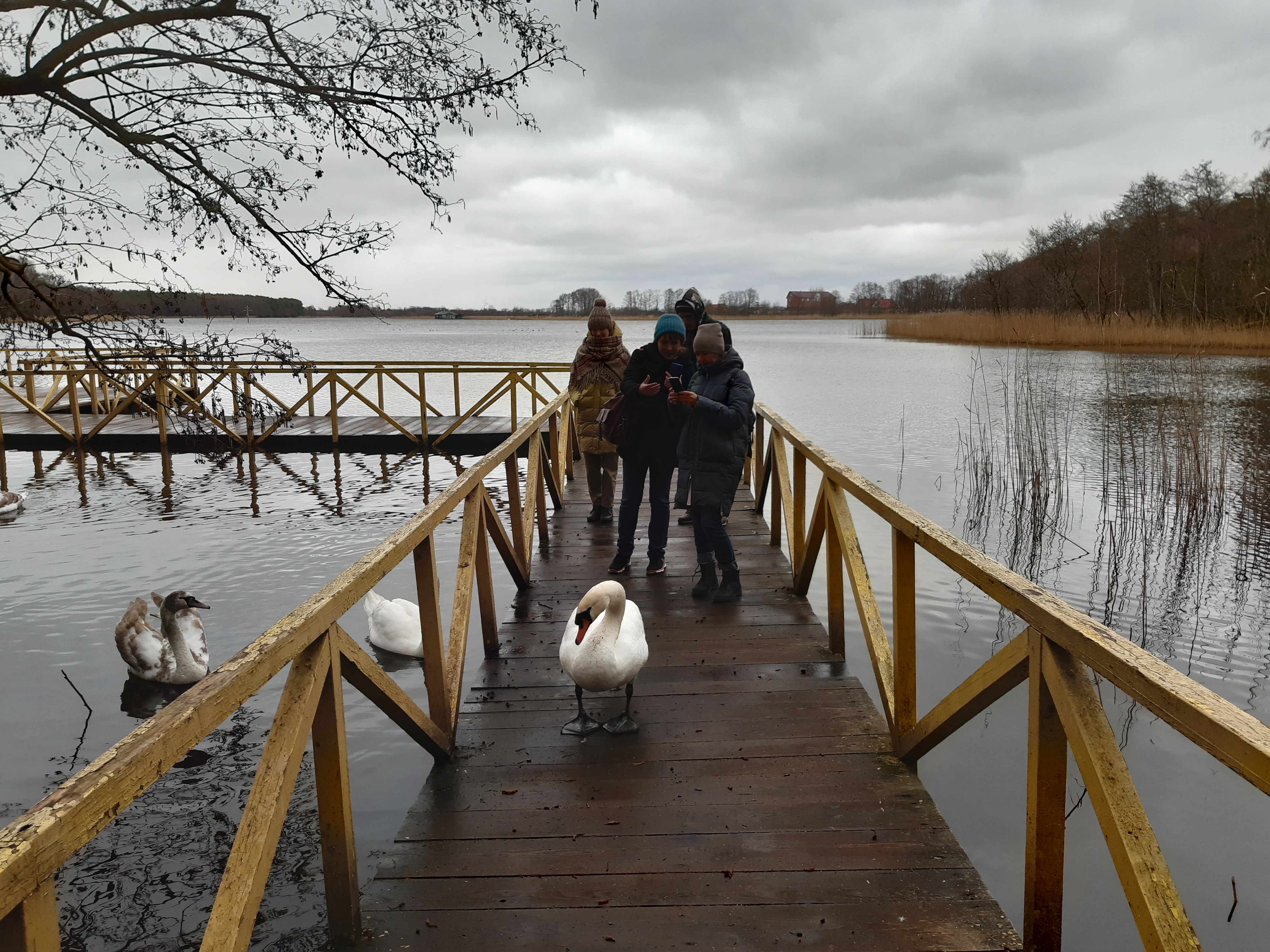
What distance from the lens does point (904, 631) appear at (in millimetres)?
2951

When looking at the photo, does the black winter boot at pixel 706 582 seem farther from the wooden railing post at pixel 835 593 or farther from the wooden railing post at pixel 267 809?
the wooden railing post at pixel 267 809

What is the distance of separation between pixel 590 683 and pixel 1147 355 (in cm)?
2496

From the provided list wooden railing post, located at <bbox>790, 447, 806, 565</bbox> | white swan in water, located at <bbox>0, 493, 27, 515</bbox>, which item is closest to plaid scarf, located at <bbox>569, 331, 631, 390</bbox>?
wooden railing post, located at <bbox>790, 447, 806, 565</bbox>

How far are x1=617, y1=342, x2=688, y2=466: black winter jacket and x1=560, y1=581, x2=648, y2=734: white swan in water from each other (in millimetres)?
1625

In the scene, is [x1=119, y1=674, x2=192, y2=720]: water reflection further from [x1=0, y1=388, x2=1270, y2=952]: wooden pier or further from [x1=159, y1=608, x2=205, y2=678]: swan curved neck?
[x1=0, y1=388, x2=1270, y2=952]: wooden pier

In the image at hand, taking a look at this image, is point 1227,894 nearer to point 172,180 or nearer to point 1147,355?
point 172,180

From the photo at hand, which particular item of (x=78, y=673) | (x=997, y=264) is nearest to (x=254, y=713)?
(x=78, y=673)

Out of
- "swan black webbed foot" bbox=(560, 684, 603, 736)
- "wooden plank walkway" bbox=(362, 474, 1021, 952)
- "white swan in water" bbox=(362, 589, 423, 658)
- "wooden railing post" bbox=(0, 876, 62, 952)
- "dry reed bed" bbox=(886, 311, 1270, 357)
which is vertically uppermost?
"dry reed bed" bbox=(886, 311, 1270, 357)

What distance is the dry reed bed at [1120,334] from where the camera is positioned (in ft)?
A: 27.6

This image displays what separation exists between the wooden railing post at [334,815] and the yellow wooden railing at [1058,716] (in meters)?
1.71

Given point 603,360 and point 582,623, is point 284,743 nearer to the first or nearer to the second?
point 582,623

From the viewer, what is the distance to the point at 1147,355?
2309cm

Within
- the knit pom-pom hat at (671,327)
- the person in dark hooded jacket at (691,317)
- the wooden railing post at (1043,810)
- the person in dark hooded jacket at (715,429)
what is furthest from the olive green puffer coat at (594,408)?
the wooden railing post at (1043,810)

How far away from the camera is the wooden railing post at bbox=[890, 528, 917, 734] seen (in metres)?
2.91
